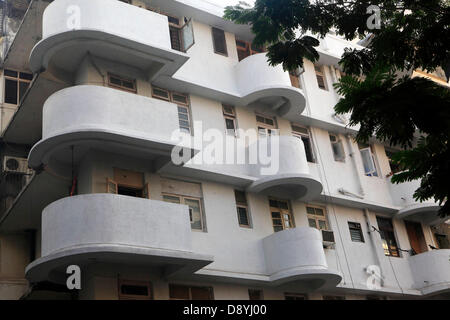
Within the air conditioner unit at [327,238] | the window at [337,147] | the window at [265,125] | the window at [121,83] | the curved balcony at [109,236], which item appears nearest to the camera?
the curved balcony at [109,236]

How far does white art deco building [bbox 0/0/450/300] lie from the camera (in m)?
13.2

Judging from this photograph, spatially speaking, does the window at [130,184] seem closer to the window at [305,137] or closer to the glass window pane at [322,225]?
the glass window pane at [322,225]

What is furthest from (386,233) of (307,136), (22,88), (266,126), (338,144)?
(22,88)

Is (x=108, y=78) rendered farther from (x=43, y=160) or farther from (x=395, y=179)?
(x=395, y=179)

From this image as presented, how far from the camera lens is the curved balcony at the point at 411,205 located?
65.5ft

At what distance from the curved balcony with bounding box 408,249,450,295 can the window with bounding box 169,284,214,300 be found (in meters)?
8.08

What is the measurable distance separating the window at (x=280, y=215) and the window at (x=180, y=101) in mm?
3355

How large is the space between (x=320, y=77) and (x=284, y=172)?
19.1ft

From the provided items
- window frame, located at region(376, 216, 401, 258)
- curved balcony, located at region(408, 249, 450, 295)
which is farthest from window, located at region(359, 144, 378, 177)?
curved balcony, located at region(408, 249, 450, 295)

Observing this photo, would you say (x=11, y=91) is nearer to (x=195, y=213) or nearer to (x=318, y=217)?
(x=195, y=213)

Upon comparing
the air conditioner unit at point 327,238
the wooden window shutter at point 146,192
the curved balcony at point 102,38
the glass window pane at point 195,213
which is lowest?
the air conditioner unit at point 327,238

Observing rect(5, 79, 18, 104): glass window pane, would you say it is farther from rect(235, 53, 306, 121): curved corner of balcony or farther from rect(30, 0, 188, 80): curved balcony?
rect(235, 53, 306, 121): curved corner of balcony

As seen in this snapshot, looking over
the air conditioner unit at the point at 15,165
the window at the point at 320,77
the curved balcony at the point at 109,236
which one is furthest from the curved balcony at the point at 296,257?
the air conditioner unit at the point at 15,165

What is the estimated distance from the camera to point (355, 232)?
18922 mm
